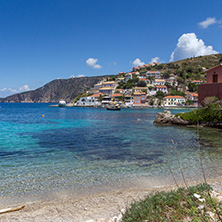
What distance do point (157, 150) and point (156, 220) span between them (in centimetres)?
927

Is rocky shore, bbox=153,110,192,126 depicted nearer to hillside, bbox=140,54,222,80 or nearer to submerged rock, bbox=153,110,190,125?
submerged rock, bbox=153,110,190,125

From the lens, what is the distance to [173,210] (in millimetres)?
4277

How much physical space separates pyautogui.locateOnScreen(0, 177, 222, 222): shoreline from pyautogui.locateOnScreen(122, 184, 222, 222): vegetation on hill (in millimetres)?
580

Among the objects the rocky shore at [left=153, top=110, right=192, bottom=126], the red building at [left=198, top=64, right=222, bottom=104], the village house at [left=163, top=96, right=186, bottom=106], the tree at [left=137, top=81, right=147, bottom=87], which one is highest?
the tree at [left=137, top=81, right=147, bottom=87]

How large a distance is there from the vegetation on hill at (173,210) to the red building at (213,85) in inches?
1109

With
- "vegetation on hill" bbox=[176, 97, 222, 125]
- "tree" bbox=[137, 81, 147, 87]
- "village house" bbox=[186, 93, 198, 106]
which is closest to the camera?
"vegetation on hill" bbox=[176, 97, 222, 125]

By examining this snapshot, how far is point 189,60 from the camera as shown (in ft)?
572

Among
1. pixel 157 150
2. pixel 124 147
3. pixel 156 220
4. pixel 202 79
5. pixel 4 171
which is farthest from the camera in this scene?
pixel 202 79

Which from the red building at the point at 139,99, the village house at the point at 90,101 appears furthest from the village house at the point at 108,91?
the red building at the point at 139,99

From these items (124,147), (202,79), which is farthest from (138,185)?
(202,79)

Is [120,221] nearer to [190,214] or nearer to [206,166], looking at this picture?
[190,214]

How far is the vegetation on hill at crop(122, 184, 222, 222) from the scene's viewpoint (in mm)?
4008

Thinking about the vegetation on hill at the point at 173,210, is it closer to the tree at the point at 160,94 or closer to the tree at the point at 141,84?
the tree at the point at 160,94

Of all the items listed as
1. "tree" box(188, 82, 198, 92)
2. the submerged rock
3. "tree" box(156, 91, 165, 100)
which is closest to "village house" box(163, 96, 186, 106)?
"tree" box(156, 91, 165, 100)
